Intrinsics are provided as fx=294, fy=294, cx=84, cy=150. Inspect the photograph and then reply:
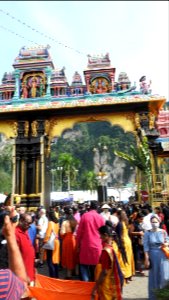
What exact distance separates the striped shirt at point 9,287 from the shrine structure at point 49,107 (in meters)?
11.8

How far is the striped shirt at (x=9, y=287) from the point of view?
1.70 metres

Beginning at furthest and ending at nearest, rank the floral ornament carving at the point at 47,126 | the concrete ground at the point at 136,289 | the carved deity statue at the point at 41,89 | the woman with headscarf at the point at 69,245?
the carved deity statue at the point at 41,89 → the floral ornament carving at the point at 47,126 → the woman with headscarf at the point at 69,245 → the concrete ground at the point at 136,289

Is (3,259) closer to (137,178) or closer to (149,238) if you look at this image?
(149,238)

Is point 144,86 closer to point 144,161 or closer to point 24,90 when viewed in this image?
point 144,161

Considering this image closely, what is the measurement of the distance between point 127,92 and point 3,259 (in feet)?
39.5

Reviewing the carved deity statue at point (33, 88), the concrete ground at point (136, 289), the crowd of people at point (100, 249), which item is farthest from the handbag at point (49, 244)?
the carved deity statue at point (33, 88)

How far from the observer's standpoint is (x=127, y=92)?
1451 centimetres

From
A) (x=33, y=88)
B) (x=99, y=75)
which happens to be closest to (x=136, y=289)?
(x=99, y=75)

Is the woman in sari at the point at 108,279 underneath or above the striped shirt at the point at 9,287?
underneath

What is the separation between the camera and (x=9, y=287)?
1.72 m

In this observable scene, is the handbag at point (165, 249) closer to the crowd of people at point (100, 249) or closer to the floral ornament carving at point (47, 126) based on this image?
the crowd of people at point (100, 249)

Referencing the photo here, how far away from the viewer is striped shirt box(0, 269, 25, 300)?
170cm

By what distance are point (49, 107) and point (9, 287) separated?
13.0m

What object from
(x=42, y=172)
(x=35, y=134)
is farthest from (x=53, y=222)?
(x=35, y=134)
